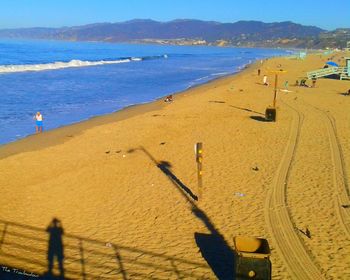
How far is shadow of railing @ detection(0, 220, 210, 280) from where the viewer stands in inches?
263

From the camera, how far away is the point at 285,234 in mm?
7945

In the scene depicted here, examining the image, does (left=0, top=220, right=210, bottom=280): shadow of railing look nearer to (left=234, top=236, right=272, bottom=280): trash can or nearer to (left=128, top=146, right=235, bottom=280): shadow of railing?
(left=128, top=146, right=235, bottom=280): shadow of railing

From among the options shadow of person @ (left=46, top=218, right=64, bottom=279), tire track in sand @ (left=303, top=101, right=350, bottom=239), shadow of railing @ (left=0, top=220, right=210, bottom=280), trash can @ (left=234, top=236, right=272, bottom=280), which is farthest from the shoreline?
trash can @ (left=234, top=236, right=272, bottom=280)

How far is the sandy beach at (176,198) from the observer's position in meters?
7.13

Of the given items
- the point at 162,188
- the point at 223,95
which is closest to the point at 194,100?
the point at 223,95

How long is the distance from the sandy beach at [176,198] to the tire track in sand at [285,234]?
0.03m

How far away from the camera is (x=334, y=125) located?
17531 millimetres

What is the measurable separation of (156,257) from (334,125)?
13.0 meters

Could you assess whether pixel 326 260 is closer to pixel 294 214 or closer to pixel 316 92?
pixel 294 214

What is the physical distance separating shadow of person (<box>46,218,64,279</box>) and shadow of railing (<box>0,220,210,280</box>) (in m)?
0.07

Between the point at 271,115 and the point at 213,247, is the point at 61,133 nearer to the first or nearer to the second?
the point at 271,115

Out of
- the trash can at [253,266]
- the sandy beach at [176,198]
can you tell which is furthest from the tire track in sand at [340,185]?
the trash can at [253,266]

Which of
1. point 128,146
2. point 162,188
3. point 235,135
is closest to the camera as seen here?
point 162,188

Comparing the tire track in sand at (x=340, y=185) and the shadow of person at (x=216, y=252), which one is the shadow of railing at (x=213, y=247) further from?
the tire track in sand at (x=340, y=185)
